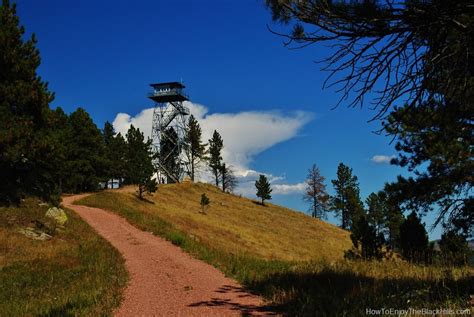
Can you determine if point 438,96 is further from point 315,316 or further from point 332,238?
point 332,238

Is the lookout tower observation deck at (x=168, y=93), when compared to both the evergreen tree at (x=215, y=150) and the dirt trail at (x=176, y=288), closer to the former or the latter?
the evergreen tree at (x=215, y=150)

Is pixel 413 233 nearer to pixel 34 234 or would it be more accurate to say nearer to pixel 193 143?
pixel 34 234

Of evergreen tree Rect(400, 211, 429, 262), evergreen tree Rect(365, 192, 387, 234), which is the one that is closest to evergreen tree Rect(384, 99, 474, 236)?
evergreen tree Rect(400, 211, 429, 262)

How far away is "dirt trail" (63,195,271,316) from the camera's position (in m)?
7.39

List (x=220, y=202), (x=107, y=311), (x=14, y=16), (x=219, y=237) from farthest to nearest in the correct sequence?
(x=220, y=202)
(x=219, y=237)
(x=14, y=16)
(x=107, y=311)

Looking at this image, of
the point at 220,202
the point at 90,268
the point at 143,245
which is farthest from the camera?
the point at 220,202

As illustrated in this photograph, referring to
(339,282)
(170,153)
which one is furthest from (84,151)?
(339,282)

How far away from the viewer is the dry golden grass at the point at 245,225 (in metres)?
35.0

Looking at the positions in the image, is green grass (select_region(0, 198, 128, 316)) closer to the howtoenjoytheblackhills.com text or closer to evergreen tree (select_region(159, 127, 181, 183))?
the howtoenjoytheblackhills.com text

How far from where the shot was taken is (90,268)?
497 inches

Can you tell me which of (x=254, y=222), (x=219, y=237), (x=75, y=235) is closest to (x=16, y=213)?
(x=75, y=235)

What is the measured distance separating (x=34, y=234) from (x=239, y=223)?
30.8m

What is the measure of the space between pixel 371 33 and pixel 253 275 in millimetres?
7507

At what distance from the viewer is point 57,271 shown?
43.3 feet
